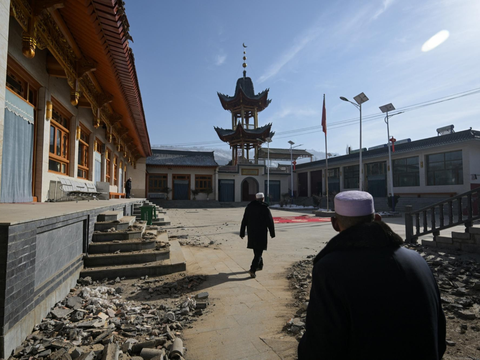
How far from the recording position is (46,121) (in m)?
5.84

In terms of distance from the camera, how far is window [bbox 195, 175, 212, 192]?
29.7 m

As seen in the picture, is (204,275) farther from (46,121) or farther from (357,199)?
(46,121)

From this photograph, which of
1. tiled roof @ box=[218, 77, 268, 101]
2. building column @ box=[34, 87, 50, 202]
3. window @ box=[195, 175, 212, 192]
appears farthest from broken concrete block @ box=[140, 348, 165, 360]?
tiled roof @ box=[218, 77, 268, 101]

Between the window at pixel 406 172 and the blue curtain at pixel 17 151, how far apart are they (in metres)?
26.9

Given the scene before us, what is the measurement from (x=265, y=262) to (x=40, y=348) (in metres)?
4.05

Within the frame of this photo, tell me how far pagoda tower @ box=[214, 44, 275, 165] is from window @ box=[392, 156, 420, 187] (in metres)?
13.9

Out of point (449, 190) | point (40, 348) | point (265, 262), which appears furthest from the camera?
point (449, 190)

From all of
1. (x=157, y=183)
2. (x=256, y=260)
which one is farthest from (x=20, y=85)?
(x=157, y=183)

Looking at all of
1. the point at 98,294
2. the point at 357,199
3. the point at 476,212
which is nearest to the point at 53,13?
the point at 98,294

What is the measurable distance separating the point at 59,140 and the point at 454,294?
8501 millimetres

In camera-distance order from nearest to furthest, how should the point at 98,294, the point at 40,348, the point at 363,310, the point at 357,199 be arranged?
the point at 363,310 → the point at 357,199 → the point at 40,348 → the point at 98,294

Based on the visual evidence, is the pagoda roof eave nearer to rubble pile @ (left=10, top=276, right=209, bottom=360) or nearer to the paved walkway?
the paved walkway

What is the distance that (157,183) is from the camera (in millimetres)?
28906

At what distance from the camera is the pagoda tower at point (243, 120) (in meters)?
32.2
